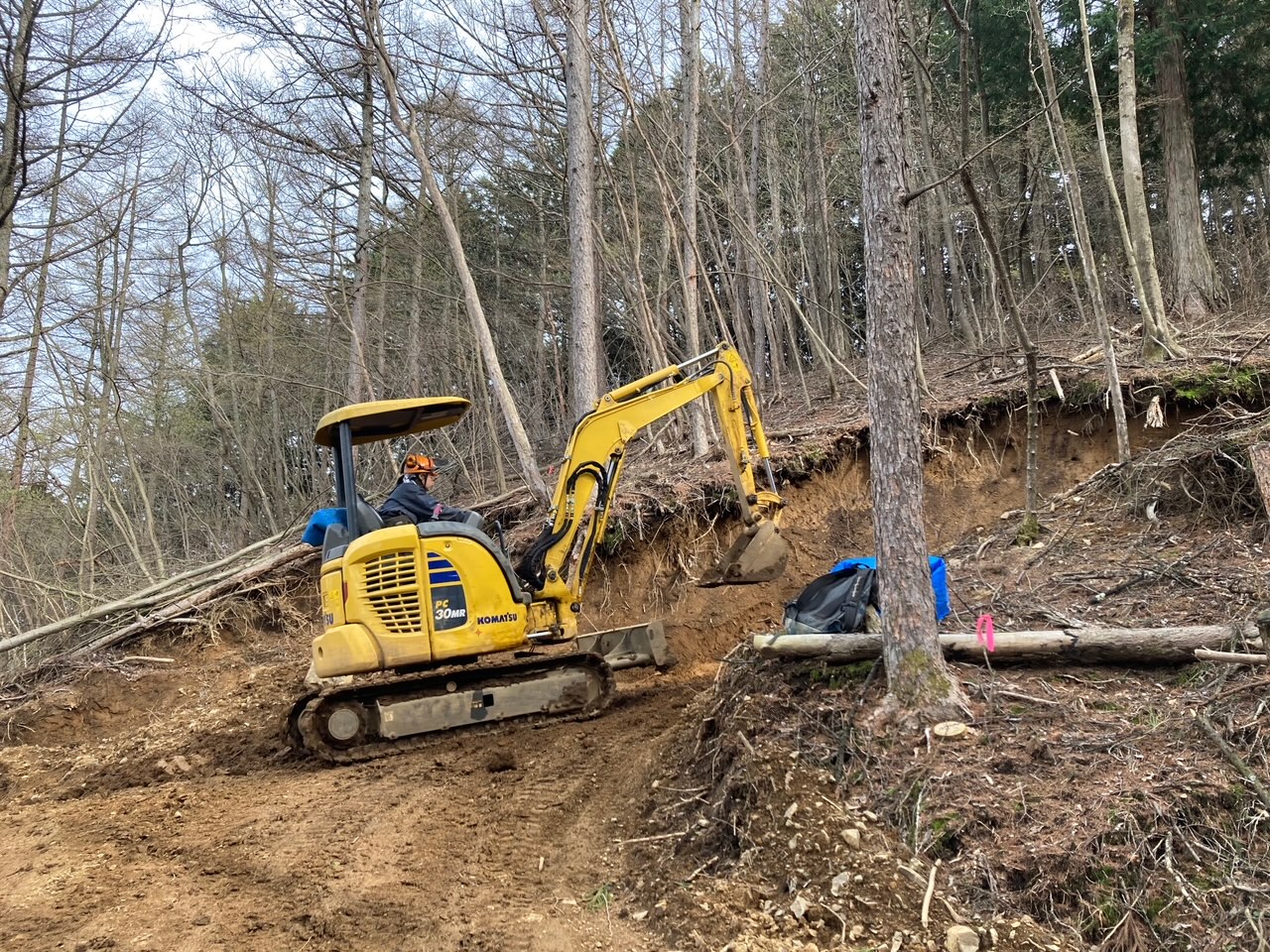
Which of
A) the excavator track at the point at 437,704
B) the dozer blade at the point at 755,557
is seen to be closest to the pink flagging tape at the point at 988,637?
the dozer blade at the point at 755,557

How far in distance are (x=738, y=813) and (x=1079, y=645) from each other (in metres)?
1.94

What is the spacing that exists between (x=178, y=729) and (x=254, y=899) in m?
3.98

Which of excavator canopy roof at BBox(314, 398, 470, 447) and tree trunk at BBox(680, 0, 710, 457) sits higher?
tree trunk at BBox(680, 0, 710, 457)

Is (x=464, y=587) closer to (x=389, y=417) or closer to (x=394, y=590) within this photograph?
(x=394, y=590)

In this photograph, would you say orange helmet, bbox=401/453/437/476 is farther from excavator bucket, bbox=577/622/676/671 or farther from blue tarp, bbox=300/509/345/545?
excavator bucket, bbox=577/622/676/671

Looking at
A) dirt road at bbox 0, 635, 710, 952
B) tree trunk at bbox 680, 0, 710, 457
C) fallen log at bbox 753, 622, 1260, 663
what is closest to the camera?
dirt road at bbox 0, 635, 710, 952

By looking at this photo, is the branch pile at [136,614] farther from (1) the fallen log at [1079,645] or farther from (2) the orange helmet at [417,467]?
(1) the fallen log at [1079,645]

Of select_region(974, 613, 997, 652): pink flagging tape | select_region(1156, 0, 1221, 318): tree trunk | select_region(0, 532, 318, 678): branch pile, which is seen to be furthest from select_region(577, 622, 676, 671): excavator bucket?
select_region(1156, 0, 1221, 318): tree trunk

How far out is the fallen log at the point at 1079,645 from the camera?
3977 millimetres

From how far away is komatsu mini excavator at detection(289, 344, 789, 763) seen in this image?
5902 millimetres

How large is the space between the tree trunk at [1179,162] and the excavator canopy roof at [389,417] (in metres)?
10.6

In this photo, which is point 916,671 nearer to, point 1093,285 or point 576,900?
point 576,900

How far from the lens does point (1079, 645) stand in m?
4.23

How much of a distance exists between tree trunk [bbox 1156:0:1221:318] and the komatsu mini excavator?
9.06 meters
